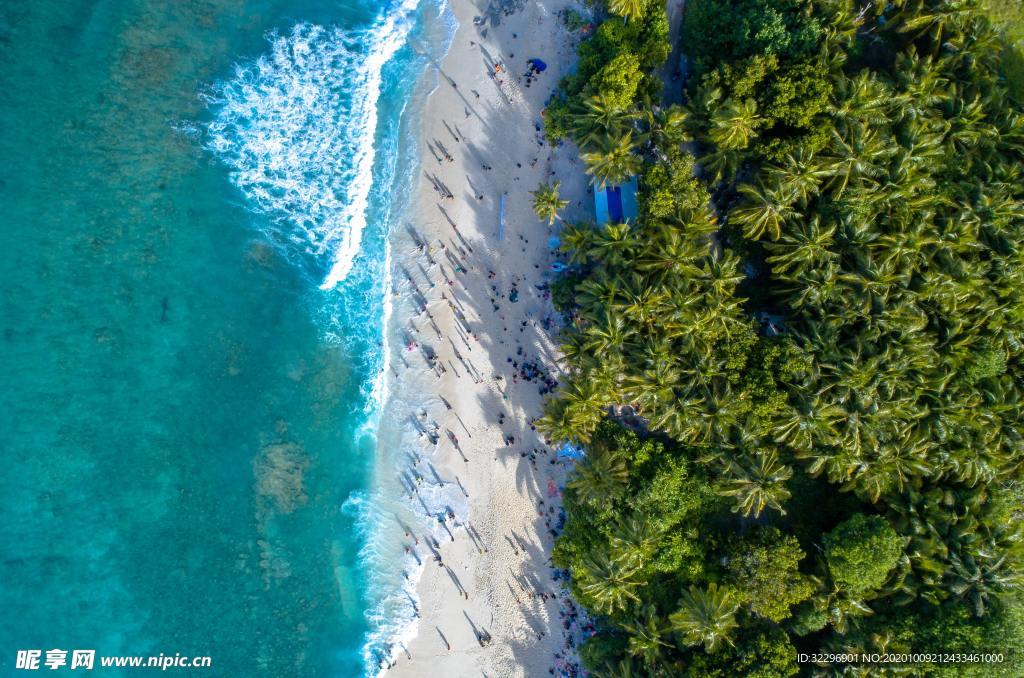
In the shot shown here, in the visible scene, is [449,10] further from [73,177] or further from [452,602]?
[452,602]

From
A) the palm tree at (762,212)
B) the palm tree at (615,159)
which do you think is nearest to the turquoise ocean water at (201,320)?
the palm tree at (615,159)

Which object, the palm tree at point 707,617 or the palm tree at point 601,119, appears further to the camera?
the palm tree at point 601,119

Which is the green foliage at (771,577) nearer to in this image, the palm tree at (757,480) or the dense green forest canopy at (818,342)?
the dense green forest canopy at (818,342)

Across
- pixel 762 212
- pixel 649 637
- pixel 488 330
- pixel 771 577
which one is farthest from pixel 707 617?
pixel 762 212

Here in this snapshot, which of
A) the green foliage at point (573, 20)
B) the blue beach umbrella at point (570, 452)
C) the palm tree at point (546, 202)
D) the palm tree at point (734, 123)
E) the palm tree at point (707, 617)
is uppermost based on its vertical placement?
the green foliage at point (573, 20)

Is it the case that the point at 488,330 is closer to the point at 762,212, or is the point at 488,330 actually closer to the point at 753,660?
the point at 762,212

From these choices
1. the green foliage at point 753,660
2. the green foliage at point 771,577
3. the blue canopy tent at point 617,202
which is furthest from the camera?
the blue canopy tent at point 617,202

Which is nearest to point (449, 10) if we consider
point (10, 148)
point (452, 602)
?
point (10, 148)
